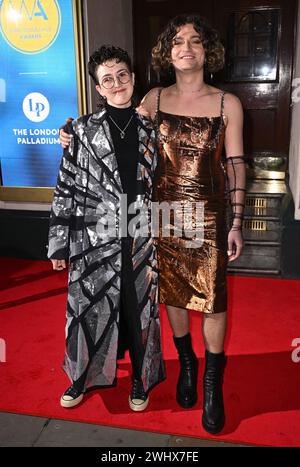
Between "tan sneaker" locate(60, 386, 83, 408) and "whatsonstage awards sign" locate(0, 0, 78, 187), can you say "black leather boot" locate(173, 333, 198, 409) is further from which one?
"whatsonstage awards sign" locate(0, 0, 78, 187)

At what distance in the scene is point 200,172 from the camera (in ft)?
6.52

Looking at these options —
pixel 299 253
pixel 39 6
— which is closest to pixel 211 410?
pixel 299 253

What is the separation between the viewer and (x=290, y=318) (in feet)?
10.7

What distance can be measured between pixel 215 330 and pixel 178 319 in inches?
8.9

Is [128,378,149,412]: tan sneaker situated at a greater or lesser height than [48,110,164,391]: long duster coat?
lesser

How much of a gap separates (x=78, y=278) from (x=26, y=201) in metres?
2.68

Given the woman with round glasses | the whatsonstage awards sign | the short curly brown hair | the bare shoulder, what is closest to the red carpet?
the woman with round glasses

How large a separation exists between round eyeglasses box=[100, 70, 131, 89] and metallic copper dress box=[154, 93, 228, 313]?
8.4 inches

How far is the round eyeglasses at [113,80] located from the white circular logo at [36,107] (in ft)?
8.34

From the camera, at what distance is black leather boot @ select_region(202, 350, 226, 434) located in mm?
2074

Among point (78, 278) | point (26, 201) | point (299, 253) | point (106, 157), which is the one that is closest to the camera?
point (106, 157)

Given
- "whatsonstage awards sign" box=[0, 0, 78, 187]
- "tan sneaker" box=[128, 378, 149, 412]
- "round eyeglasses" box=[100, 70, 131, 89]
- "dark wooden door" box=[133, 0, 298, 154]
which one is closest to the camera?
"round eyeglasses" box=[100, 70, 131, 89]

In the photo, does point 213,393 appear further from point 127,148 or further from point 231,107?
point 231,107

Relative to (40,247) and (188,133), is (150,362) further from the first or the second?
(40,247)
